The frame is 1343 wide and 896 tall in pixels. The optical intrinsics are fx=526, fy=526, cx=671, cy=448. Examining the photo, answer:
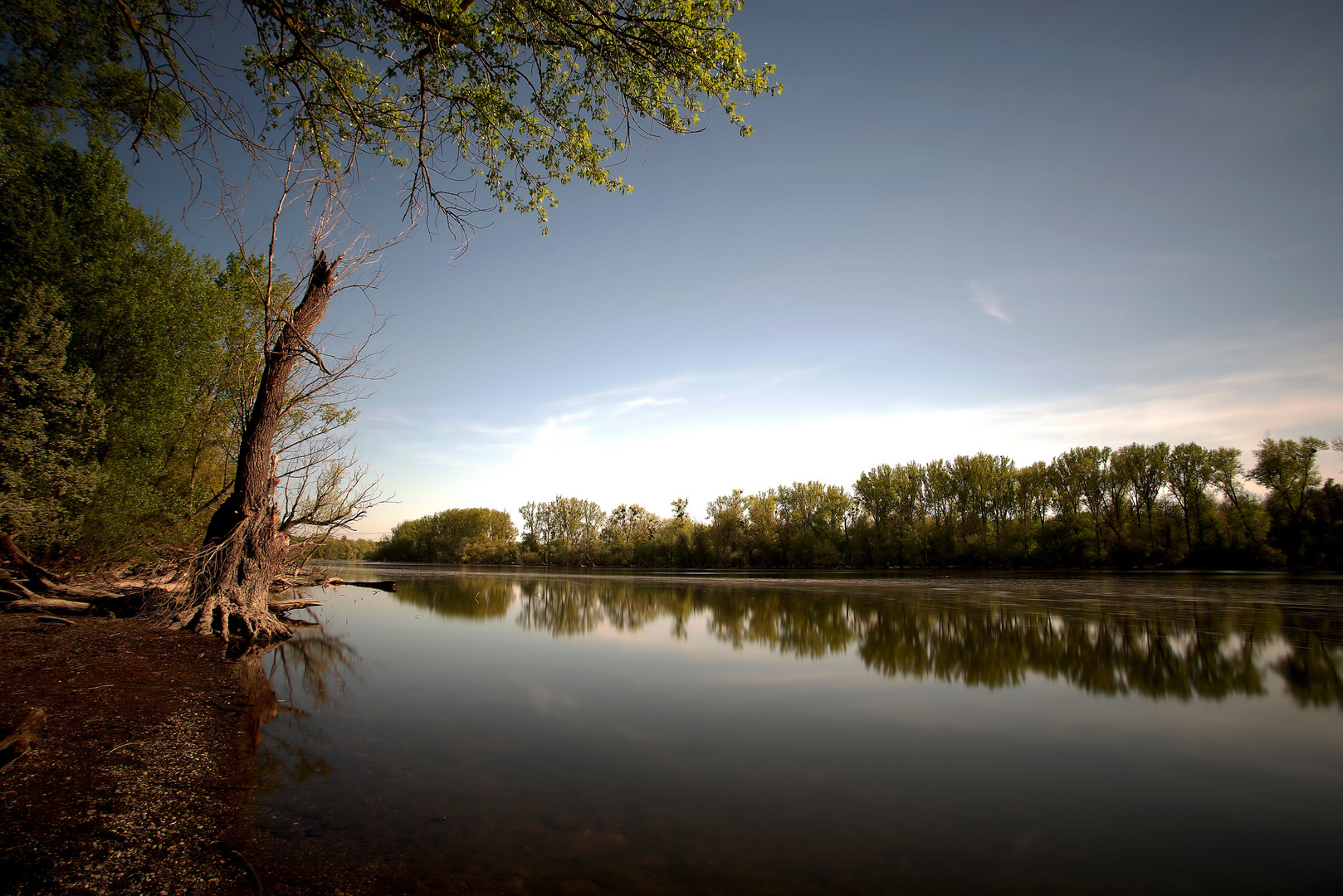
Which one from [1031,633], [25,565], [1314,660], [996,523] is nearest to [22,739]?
[25,565]

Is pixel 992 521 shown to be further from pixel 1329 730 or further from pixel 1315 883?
pixel 1315 883

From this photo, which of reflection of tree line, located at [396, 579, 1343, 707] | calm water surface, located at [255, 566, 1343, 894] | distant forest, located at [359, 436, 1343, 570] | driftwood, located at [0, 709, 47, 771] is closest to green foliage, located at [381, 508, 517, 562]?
distant forest, located at [359, 436, 1343, 570]

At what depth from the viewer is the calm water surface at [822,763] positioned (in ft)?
12.2

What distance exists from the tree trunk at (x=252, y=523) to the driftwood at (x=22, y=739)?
5.90 meters

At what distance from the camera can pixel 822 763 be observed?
5637 mm

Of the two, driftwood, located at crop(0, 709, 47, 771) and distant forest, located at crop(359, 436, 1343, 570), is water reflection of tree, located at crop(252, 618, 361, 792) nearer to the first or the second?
driftwood, located at crop(0, 709, 47, 771)

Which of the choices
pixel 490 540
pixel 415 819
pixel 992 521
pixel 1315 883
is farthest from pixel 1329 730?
pixel 490 540

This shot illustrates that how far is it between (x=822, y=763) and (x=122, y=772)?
6257 mm

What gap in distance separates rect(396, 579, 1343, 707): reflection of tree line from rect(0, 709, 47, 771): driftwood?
10873 millimetres

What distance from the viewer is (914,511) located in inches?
2958

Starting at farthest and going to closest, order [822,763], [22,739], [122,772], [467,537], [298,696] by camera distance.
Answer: [467,537] < [298,696] < [822,763] < [122,772] < [22,739]

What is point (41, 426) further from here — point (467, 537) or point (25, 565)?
point (467, 537)

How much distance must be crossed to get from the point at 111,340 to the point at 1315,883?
19.0 m

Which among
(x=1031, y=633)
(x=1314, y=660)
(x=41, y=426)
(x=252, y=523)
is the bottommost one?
(x=1031, y=633)
